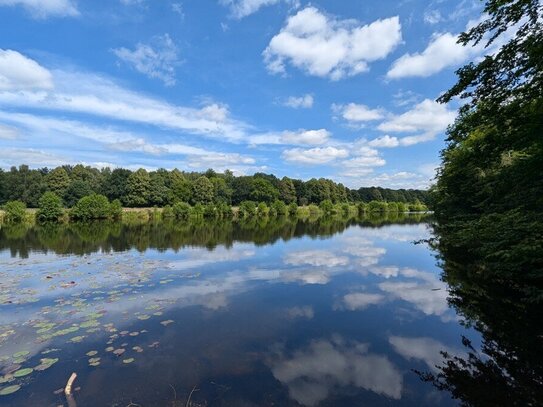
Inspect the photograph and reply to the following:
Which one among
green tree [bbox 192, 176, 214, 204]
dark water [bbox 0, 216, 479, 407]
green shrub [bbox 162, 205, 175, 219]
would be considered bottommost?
dark water [bbox 0, 216, 479, 407]

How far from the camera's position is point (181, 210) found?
70.4 meters

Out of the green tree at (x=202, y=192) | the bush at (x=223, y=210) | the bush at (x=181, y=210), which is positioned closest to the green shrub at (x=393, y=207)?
the bush at (x=223, y=210)

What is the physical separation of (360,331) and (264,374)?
365 centimetres

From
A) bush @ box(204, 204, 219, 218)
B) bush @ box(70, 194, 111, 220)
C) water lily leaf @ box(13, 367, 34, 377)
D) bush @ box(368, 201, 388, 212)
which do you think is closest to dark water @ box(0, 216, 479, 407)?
water lily leaf @ box(13, 367, 34, 377)

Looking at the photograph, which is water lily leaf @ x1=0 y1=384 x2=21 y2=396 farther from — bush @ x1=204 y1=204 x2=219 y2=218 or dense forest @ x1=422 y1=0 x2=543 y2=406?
bush @ x1=204 y1=204 x2=219 y2=218

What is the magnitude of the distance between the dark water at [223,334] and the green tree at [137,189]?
190ft

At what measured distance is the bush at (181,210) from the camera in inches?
2766

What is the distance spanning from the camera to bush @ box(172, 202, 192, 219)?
230 feet

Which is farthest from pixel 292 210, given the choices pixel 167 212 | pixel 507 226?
pixel 507 226

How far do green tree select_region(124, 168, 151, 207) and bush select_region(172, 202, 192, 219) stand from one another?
9.00 metres

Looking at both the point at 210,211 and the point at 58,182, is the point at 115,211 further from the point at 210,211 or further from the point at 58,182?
the point at 58,182

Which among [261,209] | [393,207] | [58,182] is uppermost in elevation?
[58,182]

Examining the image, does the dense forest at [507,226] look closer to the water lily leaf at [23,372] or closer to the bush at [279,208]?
the water lily leaf at [23,372]

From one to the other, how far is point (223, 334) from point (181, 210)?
64424mm
